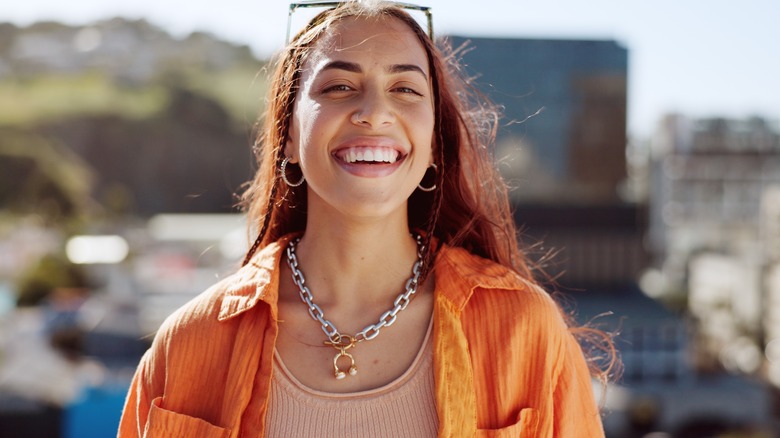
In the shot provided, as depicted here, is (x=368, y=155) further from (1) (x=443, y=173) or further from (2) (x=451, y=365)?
(2) (x=451, y=365)

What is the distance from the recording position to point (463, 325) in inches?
56.6

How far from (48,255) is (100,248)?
2.00m

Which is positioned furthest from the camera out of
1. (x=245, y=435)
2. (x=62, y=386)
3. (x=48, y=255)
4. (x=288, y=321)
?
(x=48, y=255)

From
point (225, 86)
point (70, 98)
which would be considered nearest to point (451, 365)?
point (70, 98)

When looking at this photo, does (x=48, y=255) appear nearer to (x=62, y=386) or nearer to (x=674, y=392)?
(x=62, y=386)

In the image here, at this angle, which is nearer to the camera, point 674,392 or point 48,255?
point 674,392

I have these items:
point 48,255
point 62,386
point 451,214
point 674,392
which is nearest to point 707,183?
point 674,392

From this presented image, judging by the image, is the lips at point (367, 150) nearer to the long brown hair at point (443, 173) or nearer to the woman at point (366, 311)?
the woman at point (366, 311)

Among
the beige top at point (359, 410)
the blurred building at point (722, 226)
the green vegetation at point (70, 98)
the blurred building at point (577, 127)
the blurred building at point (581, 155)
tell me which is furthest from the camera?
the green vegetation at point (70, 98)

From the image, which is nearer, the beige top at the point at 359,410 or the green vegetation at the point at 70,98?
the beige top at the point at 359,410

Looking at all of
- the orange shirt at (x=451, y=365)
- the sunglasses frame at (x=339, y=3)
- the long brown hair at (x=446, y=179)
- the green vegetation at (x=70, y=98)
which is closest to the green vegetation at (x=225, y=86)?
the green vegetation at (x=70, y=98)

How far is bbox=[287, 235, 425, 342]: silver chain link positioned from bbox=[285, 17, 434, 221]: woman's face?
0.16 m

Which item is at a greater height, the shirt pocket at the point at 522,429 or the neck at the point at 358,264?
the neck at the point at 358,264

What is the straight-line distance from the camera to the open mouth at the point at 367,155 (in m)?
1.36
